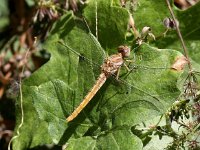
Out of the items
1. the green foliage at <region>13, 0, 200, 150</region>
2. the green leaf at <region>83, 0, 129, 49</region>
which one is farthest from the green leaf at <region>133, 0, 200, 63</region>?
the green leaf at <region>83, 0, 129, 49</region>

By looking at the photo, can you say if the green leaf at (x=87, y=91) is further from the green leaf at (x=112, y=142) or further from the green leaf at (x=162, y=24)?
the green leaf at (x=162, y=24)

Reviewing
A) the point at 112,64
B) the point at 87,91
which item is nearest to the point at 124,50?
the point at 112,64

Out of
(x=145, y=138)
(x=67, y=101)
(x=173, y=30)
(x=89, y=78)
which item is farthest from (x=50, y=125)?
(x=173, y=30)

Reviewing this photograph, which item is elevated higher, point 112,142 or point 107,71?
point 107,71

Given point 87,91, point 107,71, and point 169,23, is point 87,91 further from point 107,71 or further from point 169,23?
point 169,23

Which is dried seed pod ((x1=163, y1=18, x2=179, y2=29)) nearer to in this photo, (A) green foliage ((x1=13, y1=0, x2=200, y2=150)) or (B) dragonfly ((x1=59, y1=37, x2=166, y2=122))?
(A) green foliage ((x1=13, y1=0, x2=200, y2=150))

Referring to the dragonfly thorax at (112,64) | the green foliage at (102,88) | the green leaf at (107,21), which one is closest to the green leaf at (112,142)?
the green foliage at (102,88)

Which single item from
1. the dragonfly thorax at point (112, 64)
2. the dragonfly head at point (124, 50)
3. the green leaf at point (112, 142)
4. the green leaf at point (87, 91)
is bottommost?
the green leaf at point (112, 142)
